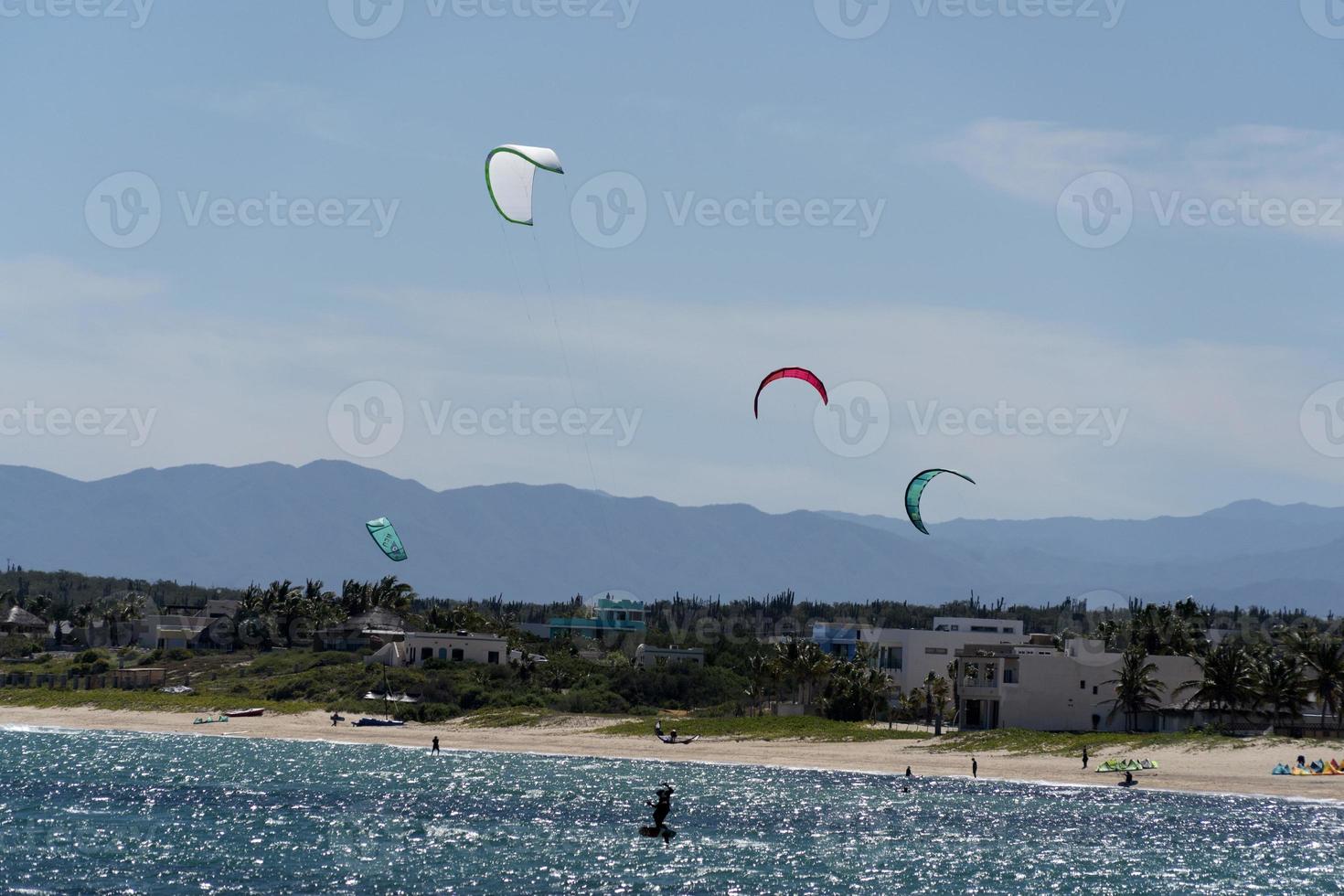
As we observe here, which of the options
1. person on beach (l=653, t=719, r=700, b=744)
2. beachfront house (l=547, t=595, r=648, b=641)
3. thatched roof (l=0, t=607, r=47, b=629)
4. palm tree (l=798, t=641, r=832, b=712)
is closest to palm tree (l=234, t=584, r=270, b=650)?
beachfront house (l=547, t=595, r=648, b=641)

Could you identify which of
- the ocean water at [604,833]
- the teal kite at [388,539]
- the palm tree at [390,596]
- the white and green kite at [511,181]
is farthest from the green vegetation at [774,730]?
the palm tree at [390,596]

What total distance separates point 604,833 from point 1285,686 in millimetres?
35497

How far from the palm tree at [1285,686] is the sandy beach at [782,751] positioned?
2.75 metres

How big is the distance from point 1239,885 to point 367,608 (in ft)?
269

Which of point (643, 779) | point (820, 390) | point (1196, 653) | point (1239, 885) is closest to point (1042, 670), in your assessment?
point (1196, 653)

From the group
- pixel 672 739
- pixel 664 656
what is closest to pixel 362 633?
pixel 664 656

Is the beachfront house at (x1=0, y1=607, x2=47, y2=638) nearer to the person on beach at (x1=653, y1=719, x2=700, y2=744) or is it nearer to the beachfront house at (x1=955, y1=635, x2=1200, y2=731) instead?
the person on beach at (x1=653, y1=719, x2=700, y2=744)

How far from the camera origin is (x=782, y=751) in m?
69.1

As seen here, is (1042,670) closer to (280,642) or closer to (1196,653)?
(1196,653)

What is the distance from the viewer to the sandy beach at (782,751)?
59.2 m

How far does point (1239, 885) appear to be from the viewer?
133 feet

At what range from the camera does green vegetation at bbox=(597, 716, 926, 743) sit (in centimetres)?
7144

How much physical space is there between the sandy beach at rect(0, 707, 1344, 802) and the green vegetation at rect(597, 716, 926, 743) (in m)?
0.95

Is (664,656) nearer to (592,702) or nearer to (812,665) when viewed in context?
(592,702)
